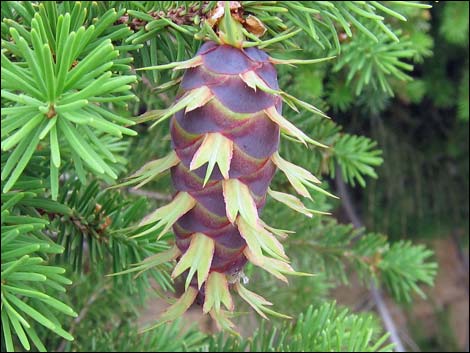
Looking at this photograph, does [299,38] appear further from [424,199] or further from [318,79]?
[424,199]

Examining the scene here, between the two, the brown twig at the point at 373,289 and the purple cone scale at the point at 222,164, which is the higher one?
the purple cone scale at the point at 222,164

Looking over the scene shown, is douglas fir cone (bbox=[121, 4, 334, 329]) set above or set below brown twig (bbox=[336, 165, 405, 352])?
above

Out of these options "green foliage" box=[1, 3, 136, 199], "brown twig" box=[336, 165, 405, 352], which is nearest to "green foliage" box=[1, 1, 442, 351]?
"green foliage" box=[1, 3, 136, 199]

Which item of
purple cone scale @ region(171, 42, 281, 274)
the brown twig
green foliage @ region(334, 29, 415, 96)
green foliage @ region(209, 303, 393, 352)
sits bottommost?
the brown twig

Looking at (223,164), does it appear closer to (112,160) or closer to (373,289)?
(112,160)

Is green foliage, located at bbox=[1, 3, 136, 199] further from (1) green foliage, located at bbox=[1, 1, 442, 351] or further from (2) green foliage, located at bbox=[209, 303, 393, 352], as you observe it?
(2) green foliage, located at bbox=[209, 303, 393, 352]

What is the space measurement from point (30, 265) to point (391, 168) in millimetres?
1239

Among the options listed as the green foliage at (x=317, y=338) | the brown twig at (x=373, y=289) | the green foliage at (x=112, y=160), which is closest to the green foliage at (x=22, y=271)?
the green foliage at (x=112, y=160)

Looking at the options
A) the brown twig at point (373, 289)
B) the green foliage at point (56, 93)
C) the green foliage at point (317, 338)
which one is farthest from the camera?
the brown twig at point (373, 289)

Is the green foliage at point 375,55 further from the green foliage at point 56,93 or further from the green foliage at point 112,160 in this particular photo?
the green foliage at point 56,93

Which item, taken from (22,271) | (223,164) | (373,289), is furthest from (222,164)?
(373,289)

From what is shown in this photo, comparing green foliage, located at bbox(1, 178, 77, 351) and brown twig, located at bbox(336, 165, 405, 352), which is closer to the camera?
green foliage, located at bbox(1, 178, 77, 351)

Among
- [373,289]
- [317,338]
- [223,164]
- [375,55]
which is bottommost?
[373,289]

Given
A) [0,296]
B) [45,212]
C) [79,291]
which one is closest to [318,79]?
[79,291]
